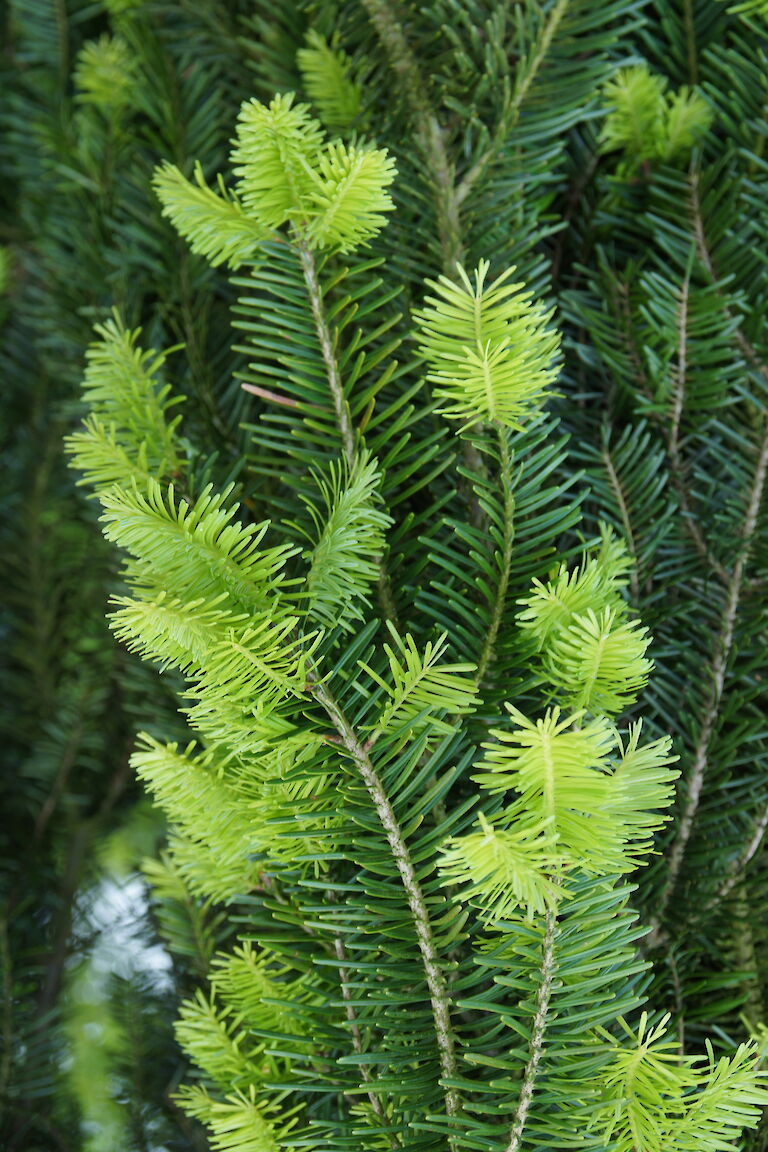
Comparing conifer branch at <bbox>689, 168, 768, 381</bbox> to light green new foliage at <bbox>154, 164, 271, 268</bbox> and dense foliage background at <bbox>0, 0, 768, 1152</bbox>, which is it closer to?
dense foliage background at <bbox>0, 0, 768, 1152</bbox>

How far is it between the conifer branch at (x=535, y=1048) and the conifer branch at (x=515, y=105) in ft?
0.92

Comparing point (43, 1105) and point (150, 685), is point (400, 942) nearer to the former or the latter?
point (150, 685)

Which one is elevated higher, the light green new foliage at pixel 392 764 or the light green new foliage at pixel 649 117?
the light green new foliage at pixel 649 117

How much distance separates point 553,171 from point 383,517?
24cm

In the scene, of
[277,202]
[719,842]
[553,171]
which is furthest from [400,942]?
[553,171]

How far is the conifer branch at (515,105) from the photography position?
0.38 meters

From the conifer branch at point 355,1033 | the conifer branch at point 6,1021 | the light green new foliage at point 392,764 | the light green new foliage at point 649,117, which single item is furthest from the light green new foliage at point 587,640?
the conifer branch at point 6,1021

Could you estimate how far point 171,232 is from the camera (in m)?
0.47

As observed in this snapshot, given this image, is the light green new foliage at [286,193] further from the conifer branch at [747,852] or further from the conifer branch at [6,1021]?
the conifer branch at [6,1021]

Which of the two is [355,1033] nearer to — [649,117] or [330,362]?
[330,362]

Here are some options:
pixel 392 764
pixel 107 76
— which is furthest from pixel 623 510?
pixel 107 76

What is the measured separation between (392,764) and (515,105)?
0.87 ft

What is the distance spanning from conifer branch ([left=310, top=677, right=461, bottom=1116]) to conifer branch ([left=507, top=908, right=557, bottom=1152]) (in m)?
0.02

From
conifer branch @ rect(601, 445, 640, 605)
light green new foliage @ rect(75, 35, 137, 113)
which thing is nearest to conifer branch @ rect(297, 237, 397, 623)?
conifer branch @ rect(601, 445, 640, 605)
